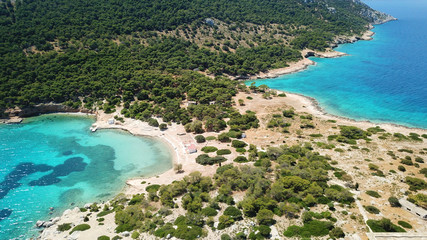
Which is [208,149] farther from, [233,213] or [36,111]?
[36,111]

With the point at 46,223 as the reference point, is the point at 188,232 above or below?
above

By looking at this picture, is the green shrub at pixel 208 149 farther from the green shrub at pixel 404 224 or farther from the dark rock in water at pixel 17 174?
the green shrub at pixel 404 224

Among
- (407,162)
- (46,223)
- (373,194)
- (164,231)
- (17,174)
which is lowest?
(46,223)

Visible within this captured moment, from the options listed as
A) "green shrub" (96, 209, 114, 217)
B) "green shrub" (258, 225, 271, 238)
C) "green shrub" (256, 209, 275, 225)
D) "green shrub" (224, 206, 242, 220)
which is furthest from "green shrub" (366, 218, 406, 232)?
"green shrub" (96, 209, 114, 217)

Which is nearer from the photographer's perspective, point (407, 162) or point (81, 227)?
point (81, 227)

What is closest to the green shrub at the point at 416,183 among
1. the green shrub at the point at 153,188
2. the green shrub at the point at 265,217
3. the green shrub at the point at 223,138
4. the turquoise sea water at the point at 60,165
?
the green shrub at the point at 265,217

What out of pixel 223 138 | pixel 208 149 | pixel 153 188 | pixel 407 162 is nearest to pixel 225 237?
pixel 153 188

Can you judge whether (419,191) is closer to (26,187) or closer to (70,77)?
(26,187)

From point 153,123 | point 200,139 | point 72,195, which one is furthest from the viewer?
point 153,123
